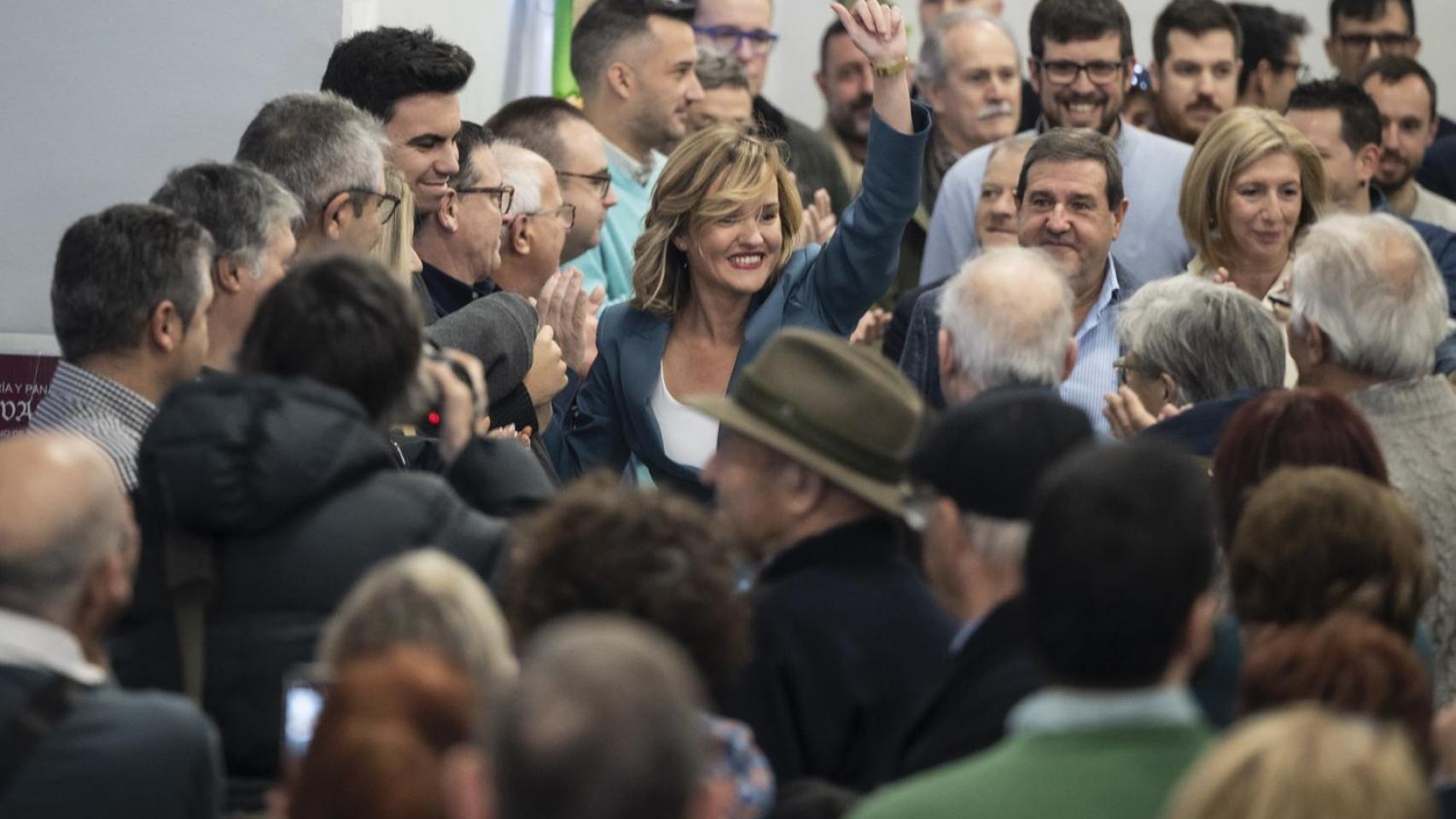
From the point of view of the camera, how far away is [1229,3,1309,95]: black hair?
8.83 metres

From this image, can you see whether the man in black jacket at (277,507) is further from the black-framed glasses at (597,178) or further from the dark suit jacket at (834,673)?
the black-framed glasses at (597,178)

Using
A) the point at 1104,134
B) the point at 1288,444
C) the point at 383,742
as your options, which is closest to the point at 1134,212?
the point at 1104,134

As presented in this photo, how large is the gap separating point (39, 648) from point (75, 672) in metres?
0.06

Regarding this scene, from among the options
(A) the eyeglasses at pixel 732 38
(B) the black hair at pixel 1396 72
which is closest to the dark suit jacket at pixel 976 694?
(B) the black hair at pixel 1396 72

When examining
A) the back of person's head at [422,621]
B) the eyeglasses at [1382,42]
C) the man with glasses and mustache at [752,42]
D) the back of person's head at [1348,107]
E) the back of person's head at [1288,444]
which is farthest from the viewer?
the eyeglasses at [1382,42]

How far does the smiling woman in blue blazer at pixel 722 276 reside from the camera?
16.6ft

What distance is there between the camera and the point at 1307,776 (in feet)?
6.01

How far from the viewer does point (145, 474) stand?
2.98 metres

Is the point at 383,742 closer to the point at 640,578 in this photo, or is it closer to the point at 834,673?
the point at 640,578

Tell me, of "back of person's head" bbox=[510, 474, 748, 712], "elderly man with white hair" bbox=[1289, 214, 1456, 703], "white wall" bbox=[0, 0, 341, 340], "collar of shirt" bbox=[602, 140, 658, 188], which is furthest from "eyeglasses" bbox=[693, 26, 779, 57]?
"back of person's head" bbox=[510, 474, 748, 712]

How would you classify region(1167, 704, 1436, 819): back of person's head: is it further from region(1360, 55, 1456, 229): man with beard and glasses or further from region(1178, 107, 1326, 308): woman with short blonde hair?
region(1360, 55, 1456, 229): man with beard and glasses

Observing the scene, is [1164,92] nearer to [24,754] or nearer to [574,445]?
[574,445]

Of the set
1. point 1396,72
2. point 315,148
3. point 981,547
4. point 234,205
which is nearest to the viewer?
point 981,547

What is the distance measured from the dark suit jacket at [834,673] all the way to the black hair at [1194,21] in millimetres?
5294
